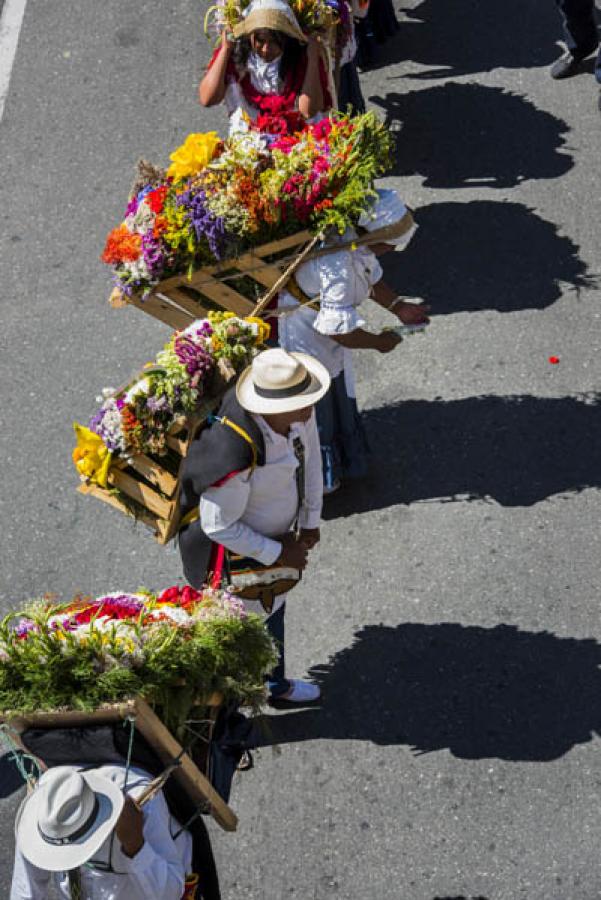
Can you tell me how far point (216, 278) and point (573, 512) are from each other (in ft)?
7.99

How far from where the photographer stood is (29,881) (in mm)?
4137

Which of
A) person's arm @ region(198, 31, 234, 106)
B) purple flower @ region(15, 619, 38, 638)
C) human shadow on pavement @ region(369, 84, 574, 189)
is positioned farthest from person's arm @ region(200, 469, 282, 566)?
human shadow on pavement @ region(369, 84, 574, 189)

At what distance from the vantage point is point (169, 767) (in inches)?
173

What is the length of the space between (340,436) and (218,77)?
2.40 metres

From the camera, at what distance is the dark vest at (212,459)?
493cm

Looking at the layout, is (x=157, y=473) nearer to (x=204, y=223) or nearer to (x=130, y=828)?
(x=204, y=223)

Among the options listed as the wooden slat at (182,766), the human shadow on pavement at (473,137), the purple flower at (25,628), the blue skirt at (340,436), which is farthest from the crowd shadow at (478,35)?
the wooden slat at (182,766)

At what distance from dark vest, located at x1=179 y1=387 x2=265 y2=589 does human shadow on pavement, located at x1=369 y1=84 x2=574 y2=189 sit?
415 centimetres

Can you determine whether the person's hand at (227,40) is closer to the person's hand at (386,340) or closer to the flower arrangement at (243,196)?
the flower arrangement at (243,196)

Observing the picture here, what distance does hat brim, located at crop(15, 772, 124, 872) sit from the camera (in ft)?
12.9

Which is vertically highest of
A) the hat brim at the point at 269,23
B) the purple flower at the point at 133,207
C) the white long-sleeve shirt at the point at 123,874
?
the hat brim at the point at 269,23

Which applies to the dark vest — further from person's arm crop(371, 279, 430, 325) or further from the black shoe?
the black shoe

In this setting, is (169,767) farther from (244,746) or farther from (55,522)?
(55,522)

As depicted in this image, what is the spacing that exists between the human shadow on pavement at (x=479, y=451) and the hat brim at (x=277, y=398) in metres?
1.81
